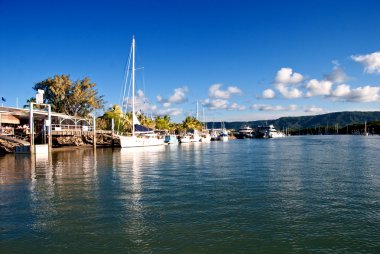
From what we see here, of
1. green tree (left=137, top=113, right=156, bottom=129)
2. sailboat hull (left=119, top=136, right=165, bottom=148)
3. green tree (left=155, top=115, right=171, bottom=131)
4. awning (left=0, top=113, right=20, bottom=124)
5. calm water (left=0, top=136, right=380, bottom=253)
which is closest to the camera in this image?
calm water (left=0, top=136, right=380, bottom=253)

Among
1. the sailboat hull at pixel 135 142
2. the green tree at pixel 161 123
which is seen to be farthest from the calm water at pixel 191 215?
the green tree at pixel 161 123

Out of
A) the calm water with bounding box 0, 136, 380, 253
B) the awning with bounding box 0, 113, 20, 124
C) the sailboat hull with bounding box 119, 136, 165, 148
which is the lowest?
the calm water with bounding box 0, 136, 380, 253

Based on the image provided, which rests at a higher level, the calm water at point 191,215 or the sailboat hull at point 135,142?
the sailboat hull at point 135,142

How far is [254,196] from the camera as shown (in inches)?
896

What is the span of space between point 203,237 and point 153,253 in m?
2.54

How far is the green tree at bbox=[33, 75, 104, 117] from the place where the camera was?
101 m

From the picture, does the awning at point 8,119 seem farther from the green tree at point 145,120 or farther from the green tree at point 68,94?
the green tree at point 145,120

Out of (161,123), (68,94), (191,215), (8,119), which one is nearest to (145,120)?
(161,123)

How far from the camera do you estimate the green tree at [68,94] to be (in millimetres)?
100625

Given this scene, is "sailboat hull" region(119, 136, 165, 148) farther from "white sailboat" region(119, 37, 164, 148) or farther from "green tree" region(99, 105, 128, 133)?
"green tree" region(99, 105, 128, 133)

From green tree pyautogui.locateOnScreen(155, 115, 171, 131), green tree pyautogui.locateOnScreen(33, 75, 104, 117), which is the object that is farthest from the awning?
green tree pyautogui.locateOnScreen(155, 115, 171, 131)

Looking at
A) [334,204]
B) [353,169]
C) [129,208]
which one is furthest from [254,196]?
[353,169]

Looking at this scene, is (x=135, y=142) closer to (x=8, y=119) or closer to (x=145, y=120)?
(x=8, y=119)

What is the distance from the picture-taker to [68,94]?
104 meters
